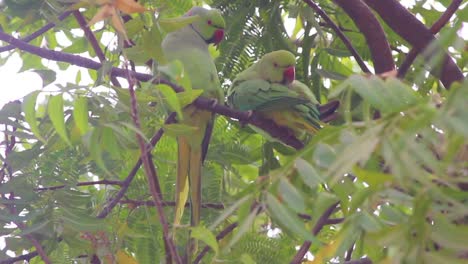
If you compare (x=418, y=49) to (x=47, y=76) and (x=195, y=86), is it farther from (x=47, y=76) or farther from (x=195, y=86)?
(x=47, y=76)

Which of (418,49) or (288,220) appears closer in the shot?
(288,220)

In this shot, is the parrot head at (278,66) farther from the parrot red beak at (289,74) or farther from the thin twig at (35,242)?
the thin twig at (35,242)

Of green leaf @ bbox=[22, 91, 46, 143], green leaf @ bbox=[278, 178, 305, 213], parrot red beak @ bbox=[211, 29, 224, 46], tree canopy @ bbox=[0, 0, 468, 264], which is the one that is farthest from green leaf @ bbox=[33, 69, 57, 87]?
parrot red beak @ bbox=[211, 29, 224, 46]

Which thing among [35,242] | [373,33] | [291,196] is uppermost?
[373,33]

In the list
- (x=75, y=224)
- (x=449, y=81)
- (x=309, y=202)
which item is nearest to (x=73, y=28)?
(x=75, y=224)

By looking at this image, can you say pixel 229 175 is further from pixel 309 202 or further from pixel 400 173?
pixel 400 173

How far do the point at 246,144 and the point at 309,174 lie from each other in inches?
37.3

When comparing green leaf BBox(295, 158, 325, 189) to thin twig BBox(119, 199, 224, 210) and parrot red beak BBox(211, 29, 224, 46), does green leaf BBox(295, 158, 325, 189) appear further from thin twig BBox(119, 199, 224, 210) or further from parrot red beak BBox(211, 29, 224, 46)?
parrot red beak BBox(211, 29, 224, 46)

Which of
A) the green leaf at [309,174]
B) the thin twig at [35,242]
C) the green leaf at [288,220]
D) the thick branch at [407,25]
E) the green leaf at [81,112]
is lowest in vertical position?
the thin twig at [35,242]

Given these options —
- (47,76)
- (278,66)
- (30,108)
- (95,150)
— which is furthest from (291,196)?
(278,66)

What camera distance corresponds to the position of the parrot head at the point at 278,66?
1.58 m

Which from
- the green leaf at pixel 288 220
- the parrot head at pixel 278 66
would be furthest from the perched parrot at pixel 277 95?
the green leaf at pixel 288 220

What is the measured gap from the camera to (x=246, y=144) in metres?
1.68

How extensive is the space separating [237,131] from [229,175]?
103 millimetres
